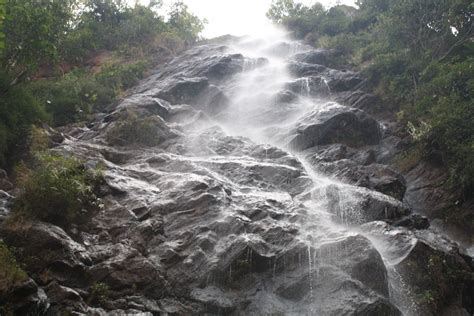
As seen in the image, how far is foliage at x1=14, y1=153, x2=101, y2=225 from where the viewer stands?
9.36 meters

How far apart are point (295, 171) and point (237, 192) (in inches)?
101

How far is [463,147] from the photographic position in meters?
14.6

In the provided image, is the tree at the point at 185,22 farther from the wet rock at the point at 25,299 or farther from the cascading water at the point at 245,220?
the wet rock at the point at 25,299

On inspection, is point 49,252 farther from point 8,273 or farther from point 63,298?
point 8,273

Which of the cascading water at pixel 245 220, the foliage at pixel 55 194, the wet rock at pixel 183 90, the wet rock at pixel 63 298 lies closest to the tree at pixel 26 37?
the cascading water at pixel 245 220

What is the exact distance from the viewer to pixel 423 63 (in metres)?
22.4

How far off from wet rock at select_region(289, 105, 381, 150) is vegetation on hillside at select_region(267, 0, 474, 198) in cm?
190

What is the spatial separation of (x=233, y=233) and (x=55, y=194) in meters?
4.18

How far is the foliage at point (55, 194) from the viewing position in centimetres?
936

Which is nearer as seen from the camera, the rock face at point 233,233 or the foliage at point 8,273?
the foliage at point 8,273

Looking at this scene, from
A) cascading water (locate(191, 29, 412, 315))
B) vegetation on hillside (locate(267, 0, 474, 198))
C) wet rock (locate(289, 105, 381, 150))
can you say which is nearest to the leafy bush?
cascading water (locate(191, 29, 412, 315))

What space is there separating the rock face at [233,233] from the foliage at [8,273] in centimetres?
51

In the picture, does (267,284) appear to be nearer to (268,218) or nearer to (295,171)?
(268,218)

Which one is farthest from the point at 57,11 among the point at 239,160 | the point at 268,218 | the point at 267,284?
the point at 267,284
